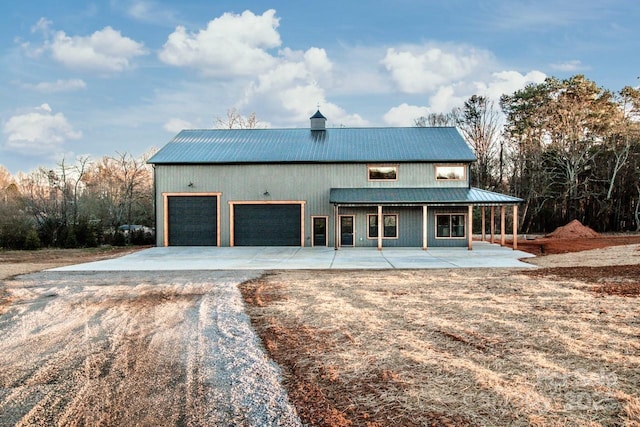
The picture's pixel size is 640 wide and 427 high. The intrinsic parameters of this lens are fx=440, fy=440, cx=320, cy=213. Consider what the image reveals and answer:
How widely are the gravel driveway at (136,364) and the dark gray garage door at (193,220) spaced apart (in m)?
14.1

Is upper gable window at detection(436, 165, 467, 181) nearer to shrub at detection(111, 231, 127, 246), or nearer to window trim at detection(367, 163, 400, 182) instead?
window trim at detection(367, 163, 400, 182)

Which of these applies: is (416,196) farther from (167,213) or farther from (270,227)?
(167,213)

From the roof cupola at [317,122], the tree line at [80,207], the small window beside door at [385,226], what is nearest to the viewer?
the small window beside door at [385,226]

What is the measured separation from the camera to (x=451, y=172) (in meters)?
23.6

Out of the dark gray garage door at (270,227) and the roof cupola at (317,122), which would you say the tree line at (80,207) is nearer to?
the dark gray garage door at (270,227)

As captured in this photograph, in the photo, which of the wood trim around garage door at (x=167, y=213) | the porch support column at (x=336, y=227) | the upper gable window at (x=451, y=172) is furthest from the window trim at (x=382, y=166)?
the wood trim around garage door at (x=167, y=213)

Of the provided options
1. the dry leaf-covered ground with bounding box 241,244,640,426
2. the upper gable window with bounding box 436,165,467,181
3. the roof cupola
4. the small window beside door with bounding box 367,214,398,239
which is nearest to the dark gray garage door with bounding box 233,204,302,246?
the small window beside door with bounding box 367,214,398,239

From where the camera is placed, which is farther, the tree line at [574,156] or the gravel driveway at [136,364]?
the tree line at [574,156]

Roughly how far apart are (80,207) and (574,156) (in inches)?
1434

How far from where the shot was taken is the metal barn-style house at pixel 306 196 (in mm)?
23094

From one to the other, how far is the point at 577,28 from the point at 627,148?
556 inches

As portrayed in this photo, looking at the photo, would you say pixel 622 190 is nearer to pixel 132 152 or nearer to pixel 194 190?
pixel 194 190

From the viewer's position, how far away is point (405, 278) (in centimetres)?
1193

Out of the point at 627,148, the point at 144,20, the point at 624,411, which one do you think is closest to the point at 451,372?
the point at 624,411
